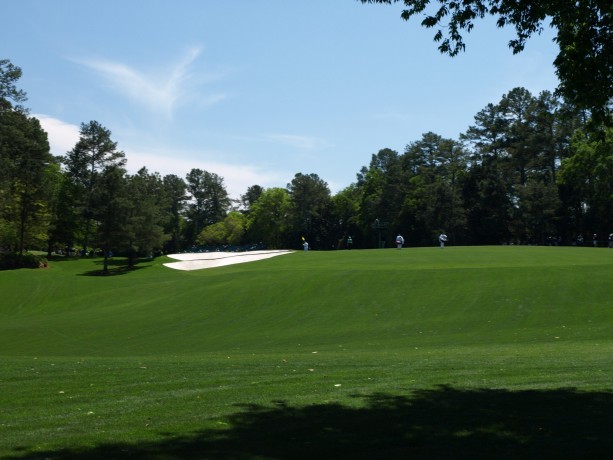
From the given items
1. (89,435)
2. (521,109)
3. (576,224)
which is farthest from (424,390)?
(521,109)

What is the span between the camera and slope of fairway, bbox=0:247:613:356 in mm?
23312

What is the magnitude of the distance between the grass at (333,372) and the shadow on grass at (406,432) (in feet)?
0.10

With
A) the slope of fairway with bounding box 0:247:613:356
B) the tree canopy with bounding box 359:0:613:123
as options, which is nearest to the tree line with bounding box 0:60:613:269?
the slope of fairway with bounding box 0:247:613:356

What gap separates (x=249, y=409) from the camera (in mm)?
8492

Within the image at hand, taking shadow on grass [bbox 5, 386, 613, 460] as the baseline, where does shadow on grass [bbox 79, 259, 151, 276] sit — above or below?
below

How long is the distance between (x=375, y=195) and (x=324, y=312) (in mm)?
87970

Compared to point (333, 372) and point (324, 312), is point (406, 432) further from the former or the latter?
point (324, 312)

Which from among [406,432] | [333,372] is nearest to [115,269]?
[333,372]

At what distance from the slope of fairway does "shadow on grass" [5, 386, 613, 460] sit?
12144 mm

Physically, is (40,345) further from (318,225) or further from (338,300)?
(318,225)

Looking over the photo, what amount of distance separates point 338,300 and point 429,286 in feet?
15.2

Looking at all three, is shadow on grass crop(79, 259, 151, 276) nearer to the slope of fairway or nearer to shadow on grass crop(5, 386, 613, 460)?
the slope of fairway

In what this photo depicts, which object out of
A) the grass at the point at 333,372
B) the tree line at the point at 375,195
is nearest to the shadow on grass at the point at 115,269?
the tree line at the point at 375,195

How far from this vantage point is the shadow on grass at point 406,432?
6320mm
